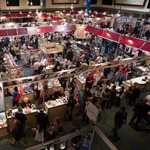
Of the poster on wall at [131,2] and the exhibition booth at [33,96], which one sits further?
the poster on wall at [131,2]

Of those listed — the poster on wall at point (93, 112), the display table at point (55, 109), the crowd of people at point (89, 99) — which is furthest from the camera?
the display table at point (55, 109)

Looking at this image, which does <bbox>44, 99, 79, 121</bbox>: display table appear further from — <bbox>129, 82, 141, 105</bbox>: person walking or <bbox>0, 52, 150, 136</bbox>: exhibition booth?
<bbox>129, 82, 141, 105</bbox>: person walking

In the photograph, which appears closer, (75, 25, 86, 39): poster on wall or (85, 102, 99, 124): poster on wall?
(85, 102, 99, 124): poster on wall

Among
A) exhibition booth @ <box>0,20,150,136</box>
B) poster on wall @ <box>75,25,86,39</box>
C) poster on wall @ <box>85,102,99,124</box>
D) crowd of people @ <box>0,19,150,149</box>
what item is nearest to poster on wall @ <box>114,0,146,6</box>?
poster on wall @ <box>75,25,86,39</box>

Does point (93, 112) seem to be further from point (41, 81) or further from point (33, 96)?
point (33, 96)

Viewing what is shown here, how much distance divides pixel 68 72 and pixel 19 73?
4.16 m

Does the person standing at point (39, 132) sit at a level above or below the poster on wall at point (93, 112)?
below

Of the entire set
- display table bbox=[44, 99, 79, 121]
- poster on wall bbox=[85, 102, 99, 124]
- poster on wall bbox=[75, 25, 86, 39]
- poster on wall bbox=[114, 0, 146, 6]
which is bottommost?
display table bbox=[44, 99, 79, 121]

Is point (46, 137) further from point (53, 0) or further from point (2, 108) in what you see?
point (53, 0)

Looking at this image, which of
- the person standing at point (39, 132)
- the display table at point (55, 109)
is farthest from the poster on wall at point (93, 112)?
the display table at point (55, 109)

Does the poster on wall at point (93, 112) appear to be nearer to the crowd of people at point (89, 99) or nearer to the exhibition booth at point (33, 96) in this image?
the crowd of people at point (89, 99)

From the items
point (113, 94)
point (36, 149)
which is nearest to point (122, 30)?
point (113, 94)

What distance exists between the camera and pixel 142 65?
37.7ft

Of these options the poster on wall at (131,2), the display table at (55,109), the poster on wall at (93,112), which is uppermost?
the poster on wall at (131,2)
